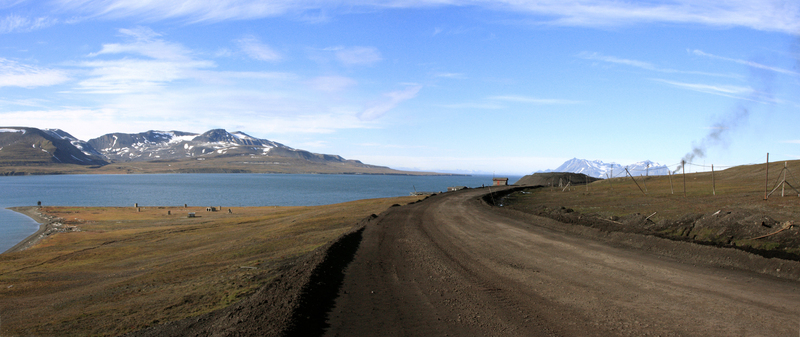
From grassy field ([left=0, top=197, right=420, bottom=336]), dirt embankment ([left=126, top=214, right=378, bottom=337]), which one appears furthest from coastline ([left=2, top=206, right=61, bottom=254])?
dirt embankment ([left=126, top=214, right=378, bottom=337])

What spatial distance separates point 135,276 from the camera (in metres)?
16.3

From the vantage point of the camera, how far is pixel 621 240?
15.2 metres

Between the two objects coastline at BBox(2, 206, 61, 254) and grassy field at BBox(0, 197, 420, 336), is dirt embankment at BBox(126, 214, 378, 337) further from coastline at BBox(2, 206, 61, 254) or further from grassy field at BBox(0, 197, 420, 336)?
coastline at BBox(2, 206, 61, 254)

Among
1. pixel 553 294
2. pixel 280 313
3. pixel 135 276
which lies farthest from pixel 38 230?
pixel 553 294

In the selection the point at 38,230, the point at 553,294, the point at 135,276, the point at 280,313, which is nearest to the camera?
the point at 280,313

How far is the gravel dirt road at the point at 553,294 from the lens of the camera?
6914 millimetres

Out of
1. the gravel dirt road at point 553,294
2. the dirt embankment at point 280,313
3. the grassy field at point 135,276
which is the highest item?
the gravel dirt road at point 553,294

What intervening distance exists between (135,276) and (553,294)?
16.2 metres

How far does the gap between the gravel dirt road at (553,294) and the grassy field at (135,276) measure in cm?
416

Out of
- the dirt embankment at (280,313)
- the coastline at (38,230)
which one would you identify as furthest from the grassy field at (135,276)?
the coastline at (38,230)

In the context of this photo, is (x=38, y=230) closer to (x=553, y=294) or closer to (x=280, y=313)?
(x=280, y=313)

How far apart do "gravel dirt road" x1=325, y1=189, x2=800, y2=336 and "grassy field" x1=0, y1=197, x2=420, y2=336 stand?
13.6 ft

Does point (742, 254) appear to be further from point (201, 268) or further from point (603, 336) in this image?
point (201, 268)

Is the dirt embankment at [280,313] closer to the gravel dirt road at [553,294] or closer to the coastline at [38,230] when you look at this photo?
the gravel dirt road at [553,294]
